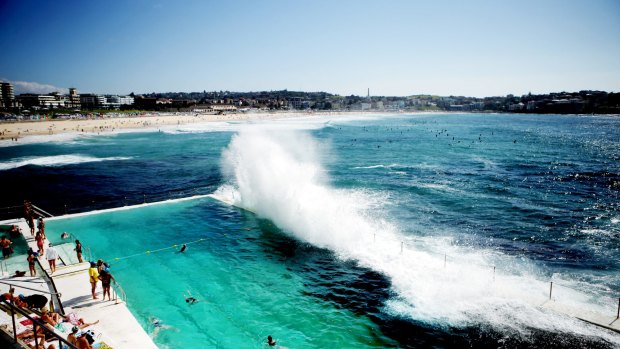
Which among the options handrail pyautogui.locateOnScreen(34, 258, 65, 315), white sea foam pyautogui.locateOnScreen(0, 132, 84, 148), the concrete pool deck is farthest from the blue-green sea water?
white sea foam pyautogui.locateOnScreen(0, 132, 84, 148)

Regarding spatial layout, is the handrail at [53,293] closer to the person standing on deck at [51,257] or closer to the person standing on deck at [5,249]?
the person standing on deck at [51,257]

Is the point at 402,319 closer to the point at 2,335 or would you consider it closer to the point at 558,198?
the point at 2,335

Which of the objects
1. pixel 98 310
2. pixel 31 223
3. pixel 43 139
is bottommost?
pixel 98 310

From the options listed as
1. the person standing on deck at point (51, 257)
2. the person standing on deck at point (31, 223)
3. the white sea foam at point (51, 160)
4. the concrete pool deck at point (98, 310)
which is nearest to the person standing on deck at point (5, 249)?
the concrete pool deck at point (98, 310)

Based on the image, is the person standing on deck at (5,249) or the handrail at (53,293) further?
the person standing on deck at (5,249)

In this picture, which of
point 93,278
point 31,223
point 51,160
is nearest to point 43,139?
point 51,160

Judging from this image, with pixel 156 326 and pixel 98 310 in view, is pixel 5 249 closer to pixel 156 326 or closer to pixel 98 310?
pixel 98 310
